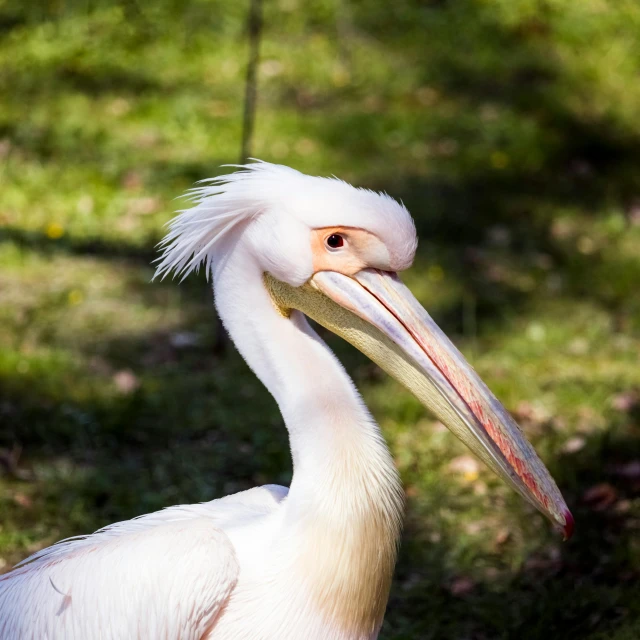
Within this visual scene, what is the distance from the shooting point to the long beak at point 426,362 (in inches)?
90.4

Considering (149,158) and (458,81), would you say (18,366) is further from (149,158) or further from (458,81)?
(458,81)

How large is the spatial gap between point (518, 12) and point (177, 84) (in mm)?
3041

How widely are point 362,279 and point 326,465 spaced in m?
0.45

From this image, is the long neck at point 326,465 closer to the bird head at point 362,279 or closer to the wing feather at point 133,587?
the bird head at point 362,279

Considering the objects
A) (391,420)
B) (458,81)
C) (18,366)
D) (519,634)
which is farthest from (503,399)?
(458,81)

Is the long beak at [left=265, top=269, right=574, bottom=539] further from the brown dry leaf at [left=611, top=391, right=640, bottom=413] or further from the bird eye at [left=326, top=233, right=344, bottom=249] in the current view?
the brown dry leaf at [left=611, top=391, right=640, bottom=413]

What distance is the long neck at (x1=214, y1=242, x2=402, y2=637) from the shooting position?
2344 mm

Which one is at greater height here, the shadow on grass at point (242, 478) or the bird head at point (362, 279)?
the bird head at point (362, 279)

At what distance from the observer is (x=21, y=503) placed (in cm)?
376

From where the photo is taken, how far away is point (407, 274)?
5.79 meters

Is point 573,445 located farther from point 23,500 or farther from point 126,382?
point 23,500

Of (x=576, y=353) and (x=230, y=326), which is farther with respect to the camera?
(x=576, y=353)

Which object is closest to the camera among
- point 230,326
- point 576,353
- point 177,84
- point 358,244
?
point 358,244

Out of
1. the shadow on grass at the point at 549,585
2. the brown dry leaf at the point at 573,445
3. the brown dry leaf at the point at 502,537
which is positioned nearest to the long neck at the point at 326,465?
the shadow on grass at the point at 549,585
